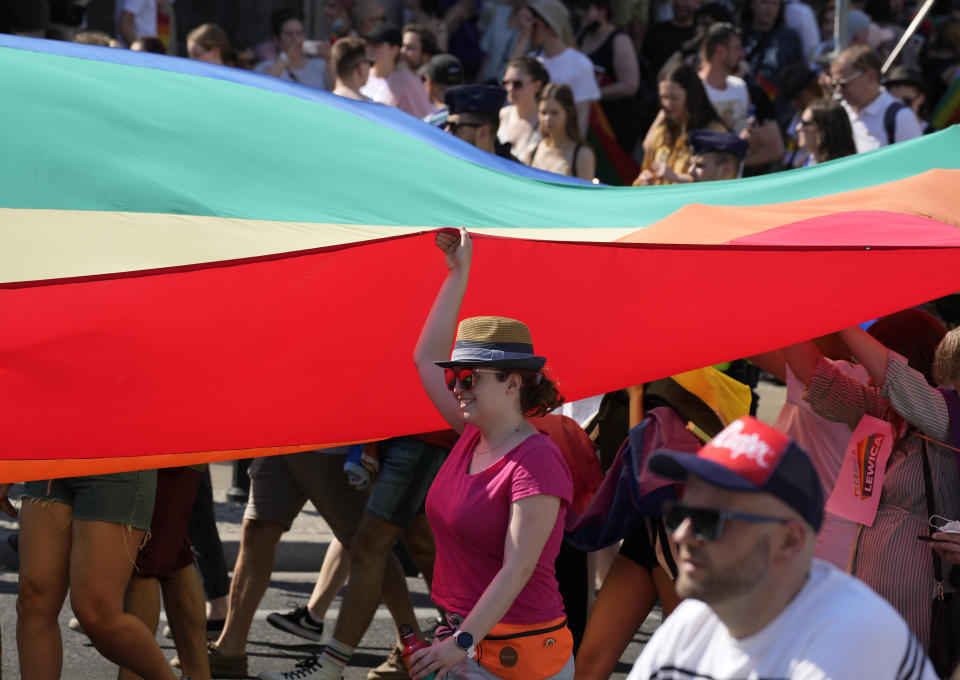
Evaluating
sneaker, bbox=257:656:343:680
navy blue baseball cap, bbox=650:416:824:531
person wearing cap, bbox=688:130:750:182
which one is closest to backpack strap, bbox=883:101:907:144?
person wearing cap, bbox=688:130:750:182

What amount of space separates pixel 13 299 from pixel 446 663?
5.26 feet

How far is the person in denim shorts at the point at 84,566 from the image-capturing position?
494cm

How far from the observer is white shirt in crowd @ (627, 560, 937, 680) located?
2398 mm

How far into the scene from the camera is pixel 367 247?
4.51m

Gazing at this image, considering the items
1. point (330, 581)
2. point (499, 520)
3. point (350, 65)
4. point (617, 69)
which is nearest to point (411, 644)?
point (499, 520)

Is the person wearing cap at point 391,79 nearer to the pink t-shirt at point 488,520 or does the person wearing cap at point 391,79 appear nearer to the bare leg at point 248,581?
the bare leg at point 248,581

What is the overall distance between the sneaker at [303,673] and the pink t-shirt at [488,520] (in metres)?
1.71

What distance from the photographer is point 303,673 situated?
5801 millimetres

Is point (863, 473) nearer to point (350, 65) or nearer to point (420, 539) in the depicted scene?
point (420, 539)

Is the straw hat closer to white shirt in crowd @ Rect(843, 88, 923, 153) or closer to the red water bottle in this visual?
the red water bottle

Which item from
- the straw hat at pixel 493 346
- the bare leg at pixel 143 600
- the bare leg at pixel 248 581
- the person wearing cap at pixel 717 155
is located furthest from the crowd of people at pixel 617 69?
the straw hat at pixel 493 346

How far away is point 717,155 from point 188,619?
4052 mm

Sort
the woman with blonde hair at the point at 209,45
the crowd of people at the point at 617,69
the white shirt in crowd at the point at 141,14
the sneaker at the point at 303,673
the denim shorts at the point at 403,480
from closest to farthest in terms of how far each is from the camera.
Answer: the sneaker at the point at 303,673 → the denim shorts at the point at 403,480 → the crowd of people at the point at 617,69 → the woman with blonde hair at the point at 209,45 → the white shirt in crowd at the point at 141,14

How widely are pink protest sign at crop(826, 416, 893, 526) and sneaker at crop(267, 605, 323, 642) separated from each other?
2736 mm
